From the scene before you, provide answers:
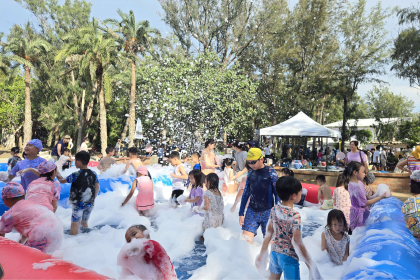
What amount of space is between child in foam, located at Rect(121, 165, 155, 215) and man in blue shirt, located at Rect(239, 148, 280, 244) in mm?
2465

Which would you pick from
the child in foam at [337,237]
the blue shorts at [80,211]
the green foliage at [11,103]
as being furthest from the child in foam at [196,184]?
the green foliage at [11,103]

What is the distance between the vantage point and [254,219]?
170 inches

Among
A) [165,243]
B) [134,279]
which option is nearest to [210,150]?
[165,243]

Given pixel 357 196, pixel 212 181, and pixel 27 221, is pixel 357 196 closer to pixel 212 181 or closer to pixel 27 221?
pixel 212 181

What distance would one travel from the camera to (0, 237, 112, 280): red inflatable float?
2.45 m

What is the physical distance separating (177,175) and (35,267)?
4.42 meters

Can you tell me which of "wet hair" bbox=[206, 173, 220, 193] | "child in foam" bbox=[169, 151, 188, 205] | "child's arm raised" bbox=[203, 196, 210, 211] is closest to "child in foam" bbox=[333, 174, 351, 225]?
"wet hair" bbox=[206, 173, 220, 193]

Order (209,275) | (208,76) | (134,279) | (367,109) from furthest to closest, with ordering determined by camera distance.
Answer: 1. (367,109)
2. (208,76)
3. (209,275)
4. (134,279)

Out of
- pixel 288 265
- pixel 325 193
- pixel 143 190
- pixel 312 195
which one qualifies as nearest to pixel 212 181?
pixel 143 190

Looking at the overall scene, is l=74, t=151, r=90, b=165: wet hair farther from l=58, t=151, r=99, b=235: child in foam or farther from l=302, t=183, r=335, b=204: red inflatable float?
l=302, t=183, r=335, b=204: red inflatable float

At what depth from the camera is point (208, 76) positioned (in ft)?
64.8

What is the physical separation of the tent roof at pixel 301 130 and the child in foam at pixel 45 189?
429 inches

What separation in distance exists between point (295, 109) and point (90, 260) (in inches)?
995

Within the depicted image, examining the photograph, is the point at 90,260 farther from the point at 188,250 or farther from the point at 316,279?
the point at 316,279
